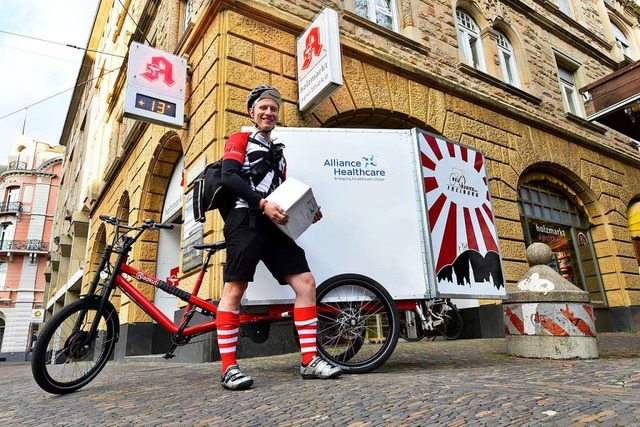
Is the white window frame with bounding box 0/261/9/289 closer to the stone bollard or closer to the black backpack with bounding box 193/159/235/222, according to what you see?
the black backpack with bounding box 193/159/235/222

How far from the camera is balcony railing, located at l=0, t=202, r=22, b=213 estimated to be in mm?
42406

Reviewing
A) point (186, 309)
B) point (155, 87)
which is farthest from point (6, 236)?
point (186, 309)

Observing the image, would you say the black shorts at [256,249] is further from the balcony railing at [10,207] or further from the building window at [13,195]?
the building window at [13,195]

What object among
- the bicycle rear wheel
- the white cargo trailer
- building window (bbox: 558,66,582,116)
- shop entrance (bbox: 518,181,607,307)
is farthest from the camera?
building window (bbox: 558,66,582,116)

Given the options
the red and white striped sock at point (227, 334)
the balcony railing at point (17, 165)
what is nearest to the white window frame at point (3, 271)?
the balcony railing at point (17, 165)

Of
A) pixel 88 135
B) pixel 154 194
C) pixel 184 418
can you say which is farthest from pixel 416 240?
pixel 88 135

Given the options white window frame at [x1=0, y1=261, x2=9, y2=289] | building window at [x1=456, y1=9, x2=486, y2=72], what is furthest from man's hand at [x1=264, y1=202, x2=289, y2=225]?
white window frame at [x1=0, y1=261, x2=9, y2=289]

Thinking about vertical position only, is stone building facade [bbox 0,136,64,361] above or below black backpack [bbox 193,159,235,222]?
above

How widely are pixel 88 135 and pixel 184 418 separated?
19.1m

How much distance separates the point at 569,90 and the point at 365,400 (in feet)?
44.8

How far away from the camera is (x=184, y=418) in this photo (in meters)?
1.96

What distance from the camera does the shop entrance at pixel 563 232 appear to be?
9695 mm

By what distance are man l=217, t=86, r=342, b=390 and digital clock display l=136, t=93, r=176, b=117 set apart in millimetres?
4175

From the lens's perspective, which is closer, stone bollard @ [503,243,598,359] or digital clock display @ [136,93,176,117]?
stone bollard @ [503,243,598,359]
